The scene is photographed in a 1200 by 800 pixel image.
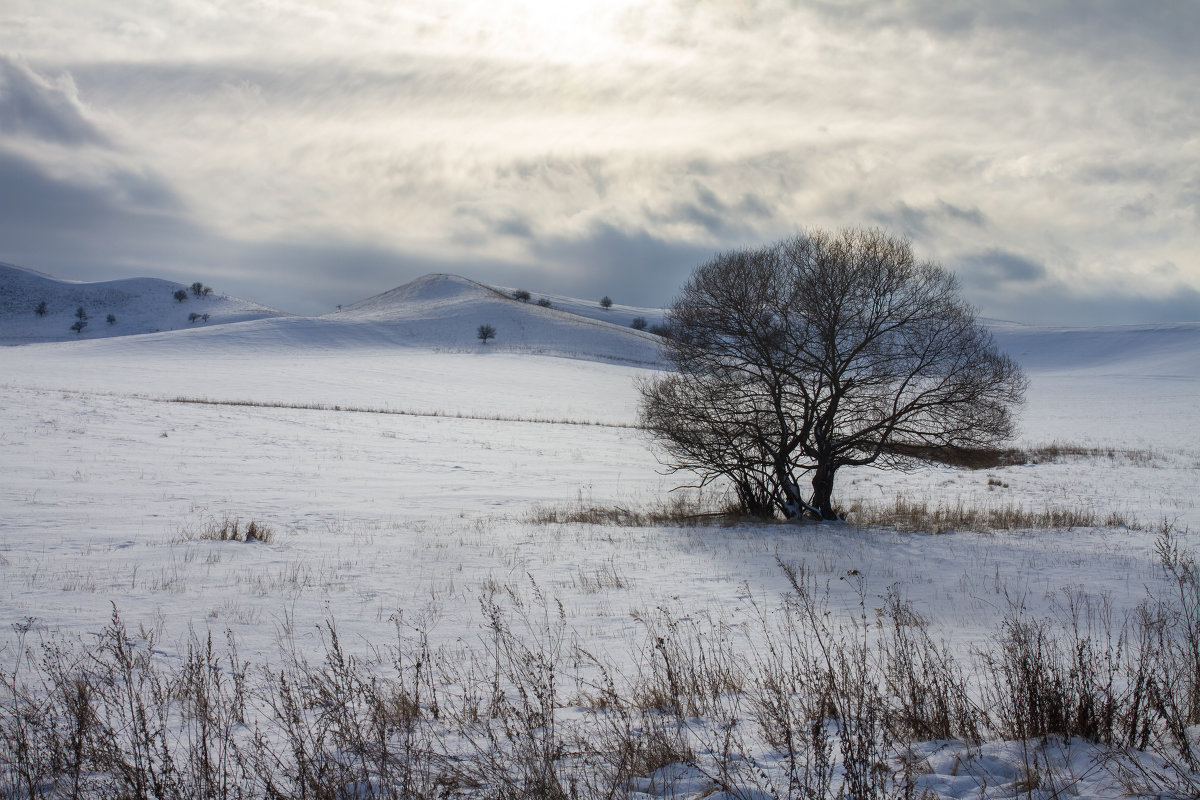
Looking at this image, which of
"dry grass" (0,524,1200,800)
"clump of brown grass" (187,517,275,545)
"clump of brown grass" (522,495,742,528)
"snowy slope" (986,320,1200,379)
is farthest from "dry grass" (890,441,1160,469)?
"snowy slope" (986,320,1200,379)

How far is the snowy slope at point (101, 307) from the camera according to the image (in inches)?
5305

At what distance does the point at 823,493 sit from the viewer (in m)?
17.6

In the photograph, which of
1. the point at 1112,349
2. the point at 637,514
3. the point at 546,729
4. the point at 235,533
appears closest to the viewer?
the point at 546,729

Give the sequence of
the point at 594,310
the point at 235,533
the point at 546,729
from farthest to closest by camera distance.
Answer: the point at 594,310
the point at 235,533
the point at 546,729

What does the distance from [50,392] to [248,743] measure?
124 ft

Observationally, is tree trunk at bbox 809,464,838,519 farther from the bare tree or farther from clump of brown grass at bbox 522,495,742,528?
clump of brown grass at bbox 522,495,742,528

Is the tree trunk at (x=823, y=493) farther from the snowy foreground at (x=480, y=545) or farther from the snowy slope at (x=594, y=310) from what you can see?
the snowy slope at (x=594, y=310)

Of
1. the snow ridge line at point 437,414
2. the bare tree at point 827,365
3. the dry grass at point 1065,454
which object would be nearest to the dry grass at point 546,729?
the bare tree at point 827,365

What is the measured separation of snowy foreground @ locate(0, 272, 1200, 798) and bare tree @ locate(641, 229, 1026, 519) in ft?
7.37

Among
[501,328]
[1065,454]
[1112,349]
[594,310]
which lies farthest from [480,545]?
[594,310]

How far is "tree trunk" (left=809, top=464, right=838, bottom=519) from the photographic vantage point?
1748cm

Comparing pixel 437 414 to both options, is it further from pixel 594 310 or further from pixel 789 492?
pixel 594 310

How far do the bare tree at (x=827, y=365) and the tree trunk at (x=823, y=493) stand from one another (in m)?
0.04

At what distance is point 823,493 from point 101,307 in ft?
585
